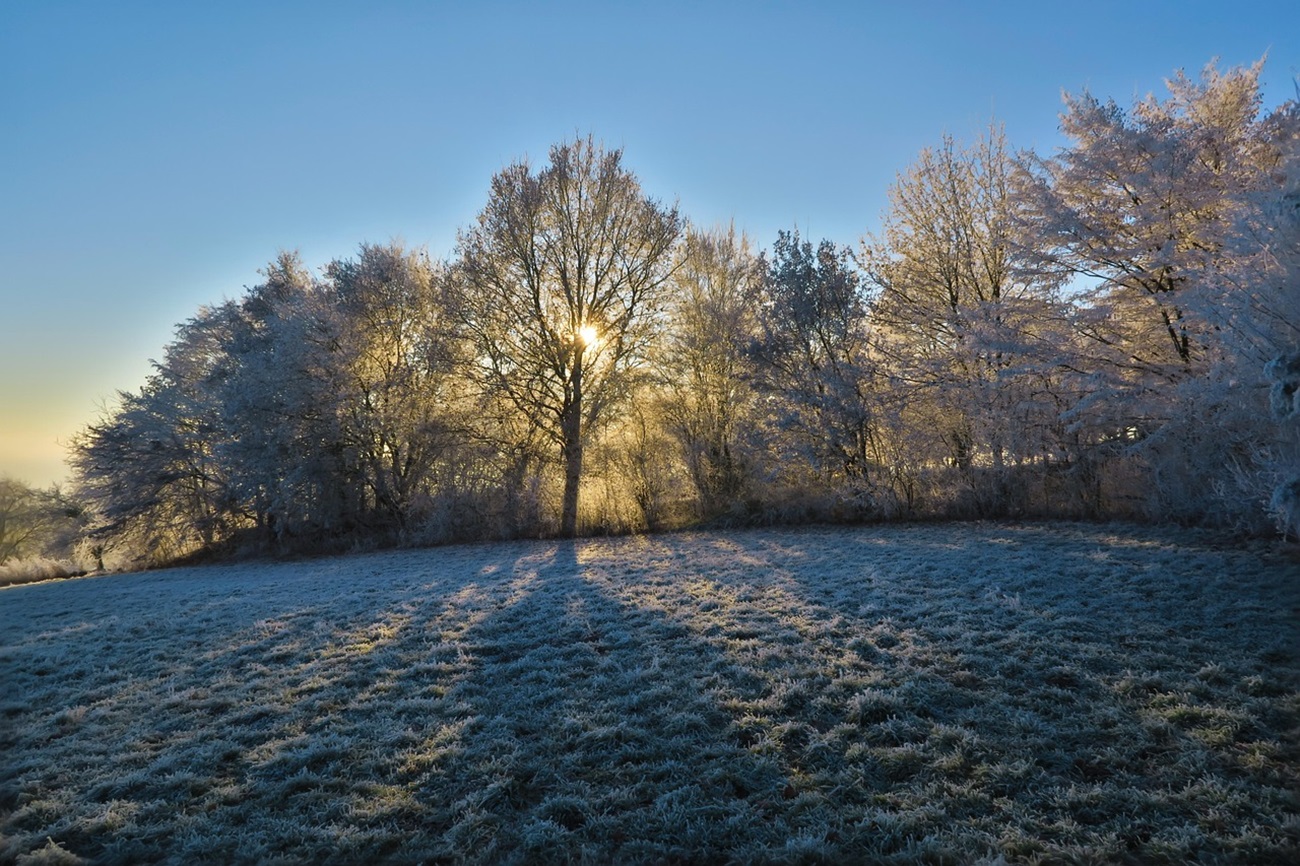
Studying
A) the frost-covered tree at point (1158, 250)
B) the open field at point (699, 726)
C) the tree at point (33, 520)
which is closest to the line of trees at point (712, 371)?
the frost-covered tree at point (1158, 250)

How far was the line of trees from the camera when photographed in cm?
1199

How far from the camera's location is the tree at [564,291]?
18156mm

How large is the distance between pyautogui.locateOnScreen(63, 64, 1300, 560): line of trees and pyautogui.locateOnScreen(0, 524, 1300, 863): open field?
20.5 ft

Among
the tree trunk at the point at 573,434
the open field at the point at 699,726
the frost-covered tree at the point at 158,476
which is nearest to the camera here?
the open field at the point at 699,726

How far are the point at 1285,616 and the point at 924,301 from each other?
12.6 meters

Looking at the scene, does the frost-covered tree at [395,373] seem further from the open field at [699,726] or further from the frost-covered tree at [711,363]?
the open field at [699,726]

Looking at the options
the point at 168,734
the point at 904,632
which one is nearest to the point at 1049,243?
the point at 904,632

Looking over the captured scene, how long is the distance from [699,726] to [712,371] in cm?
1635

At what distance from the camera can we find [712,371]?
19812 millimetres

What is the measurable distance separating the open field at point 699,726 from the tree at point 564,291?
35.3 ft

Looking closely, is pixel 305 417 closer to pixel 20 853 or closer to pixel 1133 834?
pixel 20 853

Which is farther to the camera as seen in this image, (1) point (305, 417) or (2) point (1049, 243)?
(1) point (305, 417)

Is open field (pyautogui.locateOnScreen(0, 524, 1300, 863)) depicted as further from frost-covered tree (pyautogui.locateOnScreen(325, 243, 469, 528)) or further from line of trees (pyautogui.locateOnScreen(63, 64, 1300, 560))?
frost-covered tree (pyautogui.locateOnScreen(325, 243, 469, 528))

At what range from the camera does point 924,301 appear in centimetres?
1677
